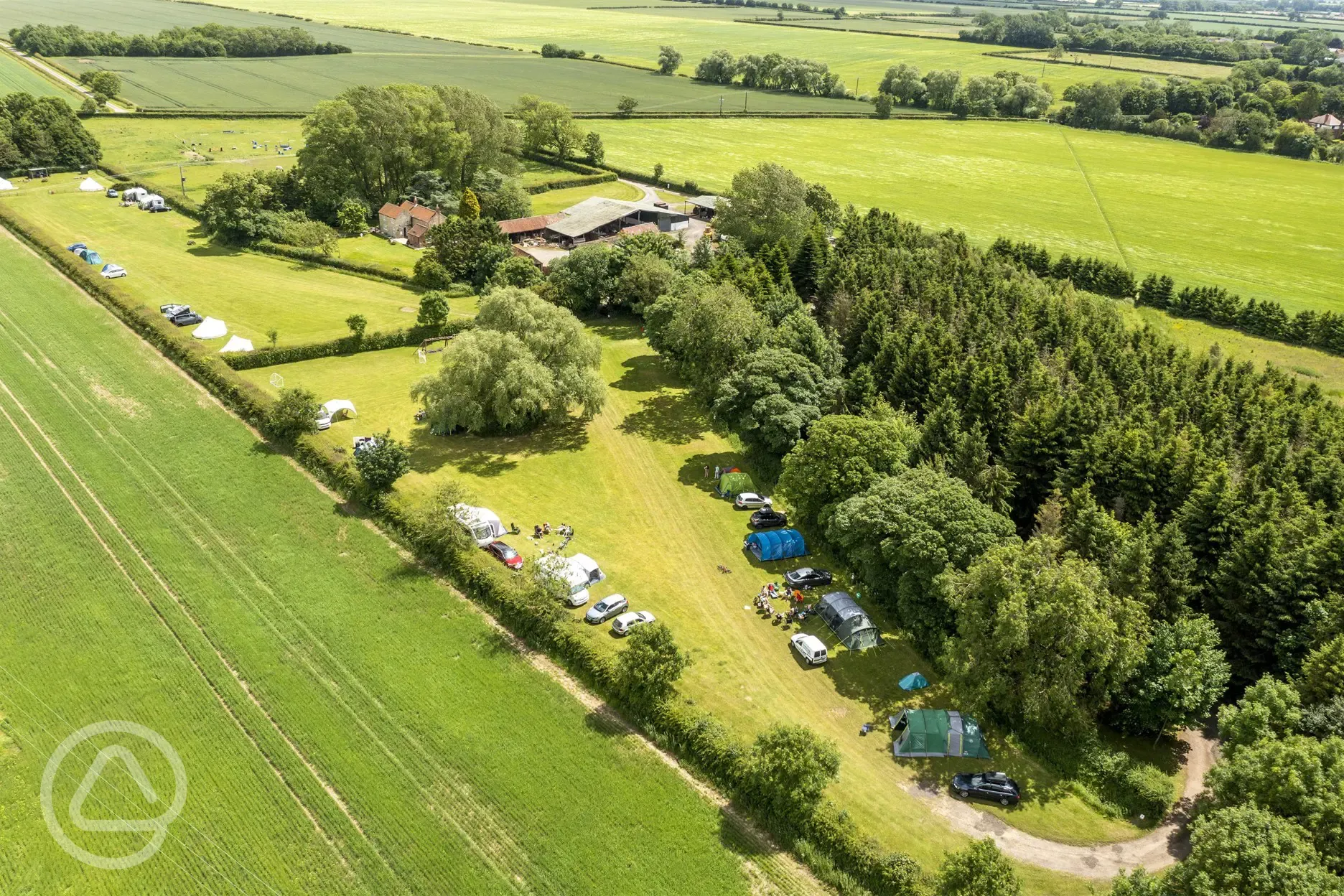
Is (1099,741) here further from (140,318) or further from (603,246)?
(140,318)

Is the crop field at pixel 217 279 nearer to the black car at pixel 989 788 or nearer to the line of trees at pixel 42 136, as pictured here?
the line of trees at pixel 42 136

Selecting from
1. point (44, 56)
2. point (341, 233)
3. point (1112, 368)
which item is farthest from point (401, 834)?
point (44, 56)

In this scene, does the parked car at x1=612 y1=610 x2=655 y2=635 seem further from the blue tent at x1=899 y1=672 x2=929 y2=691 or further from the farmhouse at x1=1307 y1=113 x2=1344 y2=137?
the farmhouse at x1=1307 y1=113 x2=1344 y2=137

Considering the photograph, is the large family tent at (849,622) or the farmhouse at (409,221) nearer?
the large family tent at (849,622)

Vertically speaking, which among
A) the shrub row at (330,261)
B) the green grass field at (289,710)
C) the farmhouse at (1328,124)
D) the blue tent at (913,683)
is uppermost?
the farmhouse at (1328,124)

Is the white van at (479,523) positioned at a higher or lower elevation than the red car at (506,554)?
higher

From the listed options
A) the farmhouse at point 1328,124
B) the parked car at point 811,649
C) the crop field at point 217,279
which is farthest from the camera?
the farmhouse at point 1328,124

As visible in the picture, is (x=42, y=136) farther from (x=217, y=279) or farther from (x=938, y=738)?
(x=938, y=738)

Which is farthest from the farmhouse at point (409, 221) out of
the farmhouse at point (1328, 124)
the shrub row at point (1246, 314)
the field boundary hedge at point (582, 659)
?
the farmhouse at point (1328, 124)
